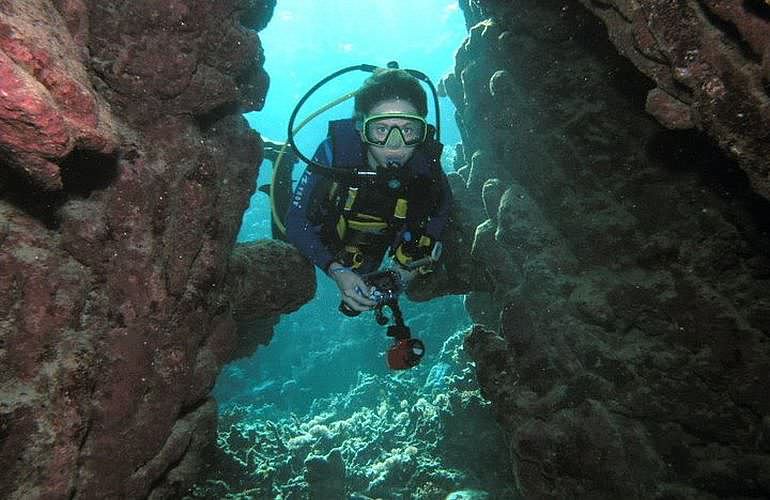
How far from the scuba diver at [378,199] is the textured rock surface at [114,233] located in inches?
33.0

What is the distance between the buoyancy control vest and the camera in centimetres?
480

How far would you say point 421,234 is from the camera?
522cm

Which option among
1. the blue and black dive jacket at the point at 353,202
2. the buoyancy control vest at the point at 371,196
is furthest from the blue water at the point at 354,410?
the buoyancy control vest at the point at 371,196

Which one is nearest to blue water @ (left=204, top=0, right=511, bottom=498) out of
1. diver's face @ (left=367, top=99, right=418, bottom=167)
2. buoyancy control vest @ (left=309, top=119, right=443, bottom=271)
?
buoyancy control vest @ (left=309, top=119, right=443, bottom=271)

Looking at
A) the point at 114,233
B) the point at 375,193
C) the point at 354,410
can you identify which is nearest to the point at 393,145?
the point at 375,193

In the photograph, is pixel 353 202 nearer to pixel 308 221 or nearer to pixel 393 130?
pixel 308 221

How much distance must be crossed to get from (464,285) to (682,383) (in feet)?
10.7

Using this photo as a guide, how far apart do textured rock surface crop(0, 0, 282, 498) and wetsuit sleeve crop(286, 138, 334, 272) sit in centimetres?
64

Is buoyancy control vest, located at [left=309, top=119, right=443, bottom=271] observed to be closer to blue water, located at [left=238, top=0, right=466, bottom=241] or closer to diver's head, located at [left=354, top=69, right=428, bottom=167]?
diver's head, located at [left=354, top=69, right=428, bottom=167]

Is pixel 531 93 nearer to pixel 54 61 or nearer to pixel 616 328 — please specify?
pixel 616 328

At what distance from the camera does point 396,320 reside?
4652mm

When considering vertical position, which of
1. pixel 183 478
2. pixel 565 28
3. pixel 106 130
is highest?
pixel 565 28

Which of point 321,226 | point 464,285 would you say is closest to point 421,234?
point 321,226

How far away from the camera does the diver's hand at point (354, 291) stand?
4.51 metres
